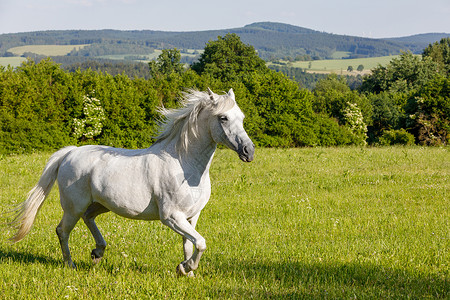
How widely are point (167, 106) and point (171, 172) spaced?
25353mm

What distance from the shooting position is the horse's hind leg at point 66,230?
20.3 feet

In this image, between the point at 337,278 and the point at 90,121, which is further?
the point at 90,121

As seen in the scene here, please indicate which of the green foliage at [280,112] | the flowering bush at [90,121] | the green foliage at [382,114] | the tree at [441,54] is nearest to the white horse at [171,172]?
the flowering bush at [90,121]

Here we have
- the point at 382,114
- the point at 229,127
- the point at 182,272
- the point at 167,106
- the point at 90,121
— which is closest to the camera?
the point at 229,127

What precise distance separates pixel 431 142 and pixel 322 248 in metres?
31.2

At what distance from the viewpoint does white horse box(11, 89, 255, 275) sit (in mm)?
5277

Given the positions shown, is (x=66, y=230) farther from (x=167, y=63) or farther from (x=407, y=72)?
(x=407, y=72)

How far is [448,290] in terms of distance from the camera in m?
5.57

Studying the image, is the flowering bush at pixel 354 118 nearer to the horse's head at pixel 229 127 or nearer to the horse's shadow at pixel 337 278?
the horse's shadow at pixel 337 278

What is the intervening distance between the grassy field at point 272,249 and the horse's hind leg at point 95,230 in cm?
18

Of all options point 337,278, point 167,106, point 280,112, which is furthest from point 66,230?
point 280,112

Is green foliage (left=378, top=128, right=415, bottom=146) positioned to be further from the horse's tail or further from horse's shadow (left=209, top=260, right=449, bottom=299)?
the horse's tail

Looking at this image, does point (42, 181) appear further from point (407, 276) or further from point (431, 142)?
point (431, 142)

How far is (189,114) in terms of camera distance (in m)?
5.67
